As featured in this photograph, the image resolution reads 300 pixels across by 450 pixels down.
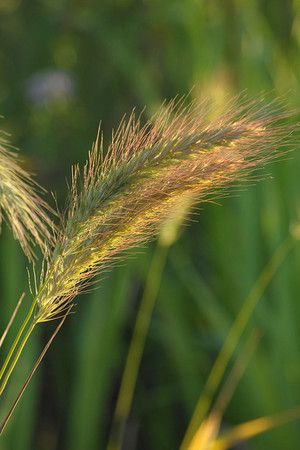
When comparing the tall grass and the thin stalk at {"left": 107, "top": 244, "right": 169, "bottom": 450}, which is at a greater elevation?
the tall grass

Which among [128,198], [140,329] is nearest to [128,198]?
[128,198]

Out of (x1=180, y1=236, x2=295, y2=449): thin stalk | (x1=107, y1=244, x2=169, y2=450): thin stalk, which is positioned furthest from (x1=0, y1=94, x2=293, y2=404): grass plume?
(x1=107, y1=244, x2=169, y2=450): thin stalk

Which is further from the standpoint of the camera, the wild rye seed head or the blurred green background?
the blurred green background

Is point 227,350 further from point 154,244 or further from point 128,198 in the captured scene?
point 128,198

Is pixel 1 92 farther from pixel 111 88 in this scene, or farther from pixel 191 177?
pixel 191 177

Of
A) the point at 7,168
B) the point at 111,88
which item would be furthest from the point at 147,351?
the point at 7,168

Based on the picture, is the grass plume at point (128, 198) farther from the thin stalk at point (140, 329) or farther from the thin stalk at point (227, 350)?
the thin stalk at point (140, 329)

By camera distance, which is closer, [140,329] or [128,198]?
[128,198]

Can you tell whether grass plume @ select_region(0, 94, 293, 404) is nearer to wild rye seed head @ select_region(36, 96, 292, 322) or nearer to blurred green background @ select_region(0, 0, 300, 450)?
wild rye seed head @ select_region(36, 96, 292, 322)

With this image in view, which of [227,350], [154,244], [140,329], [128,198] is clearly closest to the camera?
[128,198]
